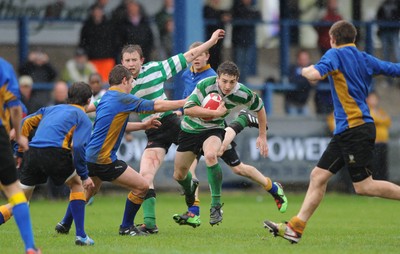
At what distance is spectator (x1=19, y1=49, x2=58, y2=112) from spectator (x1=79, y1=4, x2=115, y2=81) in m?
0.89

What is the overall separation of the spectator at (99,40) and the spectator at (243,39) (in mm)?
2770

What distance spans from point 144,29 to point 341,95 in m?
10.9

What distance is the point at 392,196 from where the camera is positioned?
10008 mm

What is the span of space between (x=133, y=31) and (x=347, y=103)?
11.0 m

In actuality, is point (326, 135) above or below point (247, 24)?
below

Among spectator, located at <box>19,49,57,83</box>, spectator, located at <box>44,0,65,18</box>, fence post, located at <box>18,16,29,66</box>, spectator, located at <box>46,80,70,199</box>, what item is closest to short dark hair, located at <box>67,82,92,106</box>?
spectator, located at <box>46,80,70,199</box>

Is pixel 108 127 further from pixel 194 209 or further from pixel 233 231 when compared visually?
pixel 233 231

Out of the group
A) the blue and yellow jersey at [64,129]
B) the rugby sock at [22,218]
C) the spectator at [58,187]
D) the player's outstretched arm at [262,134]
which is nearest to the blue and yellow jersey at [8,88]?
the rugby sock at [22,218]

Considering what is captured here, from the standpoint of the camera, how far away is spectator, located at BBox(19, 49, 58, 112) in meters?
20.2

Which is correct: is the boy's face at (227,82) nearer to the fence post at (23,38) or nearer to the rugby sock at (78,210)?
the rugby sock at (78,210)

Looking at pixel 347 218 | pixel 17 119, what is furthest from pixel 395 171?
pixel 17 119

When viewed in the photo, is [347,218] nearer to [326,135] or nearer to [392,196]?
[392,196]

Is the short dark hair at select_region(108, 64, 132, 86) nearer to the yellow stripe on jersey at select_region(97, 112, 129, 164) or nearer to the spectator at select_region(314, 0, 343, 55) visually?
the yellow stripe on jersey at select_region(97, 112, 129, 164)

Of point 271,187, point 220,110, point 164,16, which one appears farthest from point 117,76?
point 164,16
